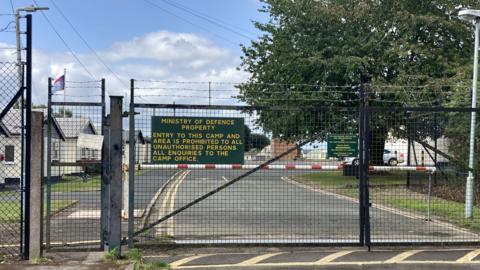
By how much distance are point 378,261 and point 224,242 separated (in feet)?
8.34

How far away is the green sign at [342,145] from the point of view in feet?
30.3

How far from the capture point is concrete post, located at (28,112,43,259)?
317 inches

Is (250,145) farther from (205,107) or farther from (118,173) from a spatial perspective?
(118,173)

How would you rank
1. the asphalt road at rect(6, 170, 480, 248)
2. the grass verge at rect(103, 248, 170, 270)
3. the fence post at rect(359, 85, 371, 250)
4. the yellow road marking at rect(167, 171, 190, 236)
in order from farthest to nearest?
the yellow road marking at rect(167, 171, 190, 236) → the asphalt road at rect(6, 170, 480, 248) → the fence post at rect(359, 85, 371, 250) → the grass verge at rect(103, 248, 170, 270)

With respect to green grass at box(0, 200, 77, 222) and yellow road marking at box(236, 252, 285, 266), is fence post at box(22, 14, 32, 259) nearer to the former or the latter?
yellow road marking at box(236, 252, 285, 266)

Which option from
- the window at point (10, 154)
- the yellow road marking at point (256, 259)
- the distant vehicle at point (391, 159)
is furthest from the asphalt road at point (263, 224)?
the window at point (10, 154)

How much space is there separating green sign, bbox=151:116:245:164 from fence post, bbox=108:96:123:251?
0.59 metres

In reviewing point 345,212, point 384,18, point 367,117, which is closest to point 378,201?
point 345,212

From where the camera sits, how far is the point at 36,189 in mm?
8094

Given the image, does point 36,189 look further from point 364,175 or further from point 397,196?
point 397,196

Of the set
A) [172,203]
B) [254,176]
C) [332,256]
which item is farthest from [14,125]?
[332,256]

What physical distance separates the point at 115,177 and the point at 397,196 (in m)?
11.0

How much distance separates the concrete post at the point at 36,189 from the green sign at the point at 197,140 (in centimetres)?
171

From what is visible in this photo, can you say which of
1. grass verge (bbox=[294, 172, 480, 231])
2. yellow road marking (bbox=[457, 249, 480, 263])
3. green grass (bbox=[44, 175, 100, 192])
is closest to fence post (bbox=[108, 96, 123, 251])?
yellow road marking (bbox=[457, 249, 480, 263])
